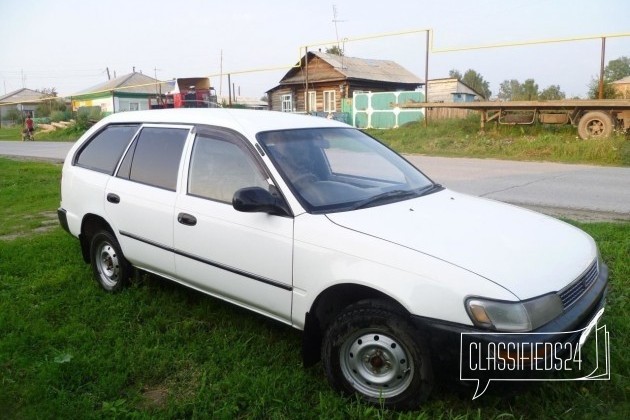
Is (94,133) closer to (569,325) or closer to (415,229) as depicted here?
(415,229)

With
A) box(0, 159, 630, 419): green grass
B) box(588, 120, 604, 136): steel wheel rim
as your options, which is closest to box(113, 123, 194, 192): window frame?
box(0, 159, 630, 419): green grass

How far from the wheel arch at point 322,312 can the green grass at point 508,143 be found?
13130 millimetres

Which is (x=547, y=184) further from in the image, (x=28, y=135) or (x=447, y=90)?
(x=447, y=90)

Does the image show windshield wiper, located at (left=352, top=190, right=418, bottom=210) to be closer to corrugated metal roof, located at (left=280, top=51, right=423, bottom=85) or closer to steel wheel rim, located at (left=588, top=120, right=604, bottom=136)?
steel wheel rim, located at (left=588, top=120, right=604, bottom=136)

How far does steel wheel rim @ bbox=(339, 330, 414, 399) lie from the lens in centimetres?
269

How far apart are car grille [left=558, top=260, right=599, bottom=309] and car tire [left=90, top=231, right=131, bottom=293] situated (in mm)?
3344

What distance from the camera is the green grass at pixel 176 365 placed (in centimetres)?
286

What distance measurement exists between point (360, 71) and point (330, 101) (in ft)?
9.74

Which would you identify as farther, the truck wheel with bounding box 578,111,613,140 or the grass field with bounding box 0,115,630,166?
the truck wheel with bounding box 578,111,613,140

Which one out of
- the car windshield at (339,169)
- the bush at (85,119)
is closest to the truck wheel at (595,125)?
the car windshield at (339,169)

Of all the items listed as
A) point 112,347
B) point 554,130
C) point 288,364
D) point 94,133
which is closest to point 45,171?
point 94,133

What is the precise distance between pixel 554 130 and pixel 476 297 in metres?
16.5

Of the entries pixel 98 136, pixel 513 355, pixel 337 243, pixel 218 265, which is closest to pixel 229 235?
pixel 218 265

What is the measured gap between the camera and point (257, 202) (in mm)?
3092
